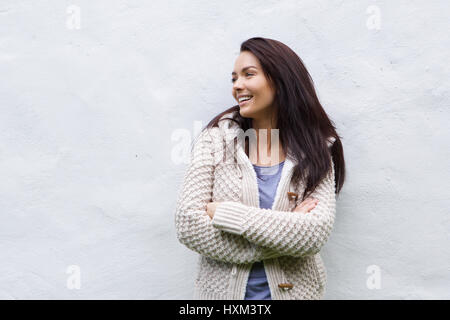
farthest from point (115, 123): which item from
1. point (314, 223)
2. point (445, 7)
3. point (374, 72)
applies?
point (445, 7)

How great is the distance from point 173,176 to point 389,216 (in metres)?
1.02

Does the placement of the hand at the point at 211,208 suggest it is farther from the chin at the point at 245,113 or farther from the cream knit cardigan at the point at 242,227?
the chin at the point at 245,113

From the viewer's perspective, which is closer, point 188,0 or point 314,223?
point 314,223

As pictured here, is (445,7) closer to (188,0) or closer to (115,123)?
(188,0)

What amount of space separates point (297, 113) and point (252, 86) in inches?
8.7

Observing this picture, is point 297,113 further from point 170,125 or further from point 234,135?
point 170,125

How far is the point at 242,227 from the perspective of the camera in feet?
5.56

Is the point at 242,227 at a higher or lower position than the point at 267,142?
lower

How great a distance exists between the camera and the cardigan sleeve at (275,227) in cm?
170

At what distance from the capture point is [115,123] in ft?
7.36

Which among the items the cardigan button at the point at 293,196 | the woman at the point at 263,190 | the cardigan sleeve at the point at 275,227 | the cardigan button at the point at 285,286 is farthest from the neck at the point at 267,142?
the cardigan button at the point at 285,286

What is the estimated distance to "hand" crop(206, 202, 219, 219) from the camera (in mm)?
1770

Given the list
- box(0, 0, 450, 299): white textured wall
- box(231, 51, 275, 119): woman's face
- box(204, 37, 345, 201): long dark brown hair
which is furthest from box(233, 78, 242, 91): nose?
box(0, 0, 450, 299): white textured wall

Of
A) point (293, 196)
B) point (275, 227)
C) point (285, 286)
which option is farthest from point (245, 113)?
point (285, 286)
